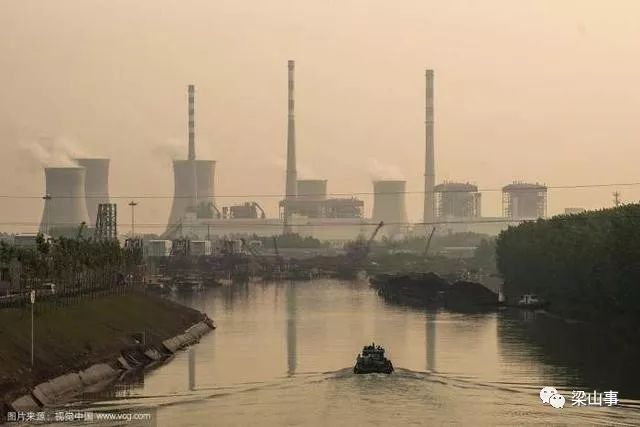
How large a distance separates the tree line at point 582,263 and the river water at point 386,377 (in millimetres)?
3197

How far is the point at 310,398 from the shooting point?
52.8 m

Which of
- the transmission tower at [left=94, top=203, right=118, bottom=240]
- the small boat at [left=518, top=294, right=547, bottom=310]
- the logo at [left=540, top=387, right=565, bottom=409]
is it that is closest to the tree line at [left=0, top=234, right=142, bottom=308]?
the logo at [left=540, top=387, right=565, bottom=409]

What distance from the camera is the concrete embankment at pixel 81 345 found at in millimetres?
51375

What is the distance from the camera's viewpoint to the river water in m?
48.2

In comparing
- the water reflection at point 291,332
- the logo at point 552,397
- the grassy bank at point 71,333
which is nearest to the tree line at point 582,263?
the water reflection at point 291,332

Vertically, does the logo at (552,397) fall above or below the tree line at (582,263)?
below

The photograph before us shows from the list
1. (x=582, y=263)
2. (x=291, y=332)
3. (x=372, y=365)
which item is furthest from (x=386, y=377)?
(x=582, y=263)

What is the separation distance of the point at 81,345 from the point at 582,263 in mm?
44336

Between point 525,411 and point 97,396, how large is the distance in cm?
1682

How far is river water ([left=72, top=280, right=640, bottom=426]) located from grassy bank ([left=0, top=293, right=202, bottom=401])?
2734 mm

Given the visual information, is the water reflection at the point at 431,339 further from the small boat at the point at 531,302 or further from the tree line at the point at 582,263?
the tree line at the point at 582,263

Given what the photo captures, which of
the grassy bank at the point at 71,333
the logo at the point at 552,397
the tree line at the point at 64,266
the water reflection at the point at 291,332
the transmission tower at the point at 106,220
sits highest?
the transmission tower at the point at 106,220

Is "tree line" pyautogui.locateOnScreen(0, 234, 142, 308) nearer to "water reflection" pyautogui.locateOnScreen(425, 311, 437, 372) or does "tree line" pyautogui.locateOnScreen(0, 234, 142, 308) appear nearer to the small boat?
"water reflection" pyautogui.locateOnScreen(425, 311, 437, 372)

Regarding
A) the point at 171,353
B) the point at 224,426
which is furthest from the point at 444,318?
the point at 224,426
